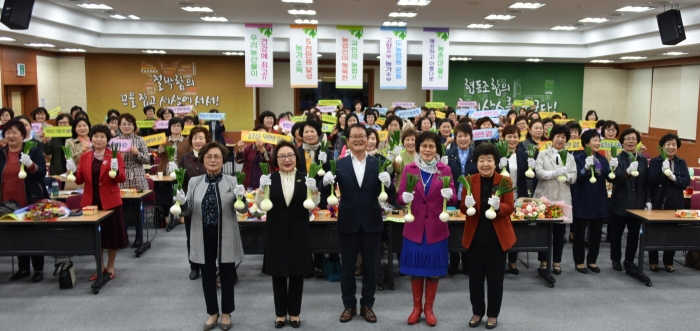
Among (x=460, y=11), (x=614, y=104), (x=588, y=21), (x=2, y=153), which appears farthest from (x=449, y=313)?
(x=614, y=104)

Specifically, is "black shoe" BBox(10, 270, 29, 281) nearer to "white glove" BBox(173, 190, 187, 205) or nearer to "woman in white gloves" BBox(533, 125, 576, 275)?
"white glove" BBox(173, 190, 187, 205)

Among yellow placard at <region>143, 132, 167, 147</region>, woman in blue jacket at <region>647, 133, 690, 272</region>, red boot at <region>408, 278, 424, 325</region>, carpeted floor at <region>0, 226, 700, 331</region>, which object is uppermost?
yellow placard at <region>143, 132, 167, 147</region>

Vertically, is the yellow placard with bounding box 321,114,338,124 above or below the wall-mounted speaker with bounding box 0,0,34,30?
below

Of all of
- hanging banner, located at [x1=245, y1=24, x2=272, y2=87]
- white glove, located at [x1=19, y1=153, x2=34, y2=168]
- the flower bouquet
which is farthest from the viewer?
hanging banner, located at [x1=245, y1=24, x2=272, y2=87]

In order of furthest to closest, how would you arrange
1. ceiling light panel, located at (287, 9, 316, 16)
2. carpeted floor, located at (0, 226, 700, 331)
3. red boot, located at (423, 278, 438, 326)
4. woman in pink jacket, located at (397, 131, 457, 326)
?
ceiling light panel, located at (287, 9, 316, 16), carpeted floor, located at (0, 226, 700, 331), red boot, located at (423, 278, 438, 326), woman in pink jacket, located at (397, 131, 457, 326)

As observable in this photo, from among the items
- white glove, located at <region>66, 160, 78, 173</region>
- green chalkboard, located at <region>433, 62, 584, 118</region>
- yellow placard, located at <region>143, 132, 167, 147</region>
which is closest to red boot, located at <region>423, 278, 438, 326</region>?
white glove, located at <region>66, 160, 78, 173</region>

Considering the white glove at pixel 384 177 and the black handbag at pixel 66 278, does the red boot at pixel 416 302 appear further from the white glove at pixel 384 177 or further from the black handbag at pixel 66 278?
the black handbag at pixel 66 278

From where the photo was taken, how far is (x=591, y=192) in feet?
18.2

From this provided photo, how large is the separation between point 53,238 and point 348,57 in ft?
26.1

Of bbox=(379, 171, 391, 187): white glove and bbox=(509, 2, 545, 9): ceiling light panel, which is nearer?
bbox=(379, 171, 391, 187): white glove

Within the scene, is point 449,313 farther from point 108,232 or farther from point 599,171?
point 108,232

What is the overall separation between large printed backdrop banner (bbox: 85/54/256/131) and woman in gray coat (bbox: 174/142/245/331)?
416 inches

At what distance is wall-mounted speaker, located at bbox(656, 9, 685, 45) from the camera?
8641 mm

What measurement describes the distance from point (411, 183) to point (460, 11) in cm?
699
